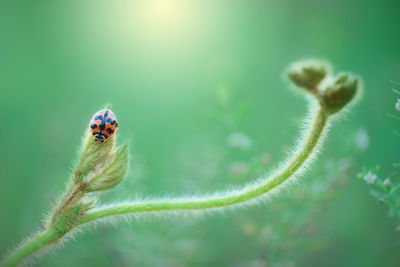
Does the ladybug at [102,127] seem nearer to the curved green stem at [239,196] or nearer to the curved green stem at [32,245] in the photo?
the curved green stem at [239,196]

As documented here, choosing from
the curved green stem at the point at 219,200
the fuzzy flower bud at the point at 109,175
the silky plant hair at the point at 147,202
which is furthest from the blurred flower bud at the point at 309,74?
the fuzzy flower bud at the point at 109,175

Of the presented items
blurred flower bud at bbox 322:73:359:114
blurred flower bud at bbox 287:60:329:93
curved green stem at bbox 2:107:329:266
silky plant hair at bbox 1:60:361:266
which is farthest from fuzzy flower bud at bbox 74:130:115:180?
blurred flower bud at bbox 322:73:359:114

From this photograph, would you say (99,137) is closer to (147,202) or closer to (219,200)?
(147,202)

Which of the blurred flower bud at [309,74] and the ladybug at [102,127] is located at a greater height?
the blurred flower bud at [309,74]

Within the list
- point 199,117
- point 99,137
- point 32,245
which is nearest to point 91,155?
point 99,137

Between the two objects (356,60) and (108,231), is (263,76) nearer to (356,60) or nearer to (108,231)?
(356,60)

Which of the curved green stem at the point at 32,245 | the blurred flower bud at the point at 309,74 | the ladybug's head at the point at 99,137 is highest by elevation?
the blurred flower bud at the point at 309,74

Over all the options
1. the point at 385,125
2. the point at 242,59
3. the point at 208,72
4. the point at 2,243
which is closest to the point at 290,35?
the point at 242,59
